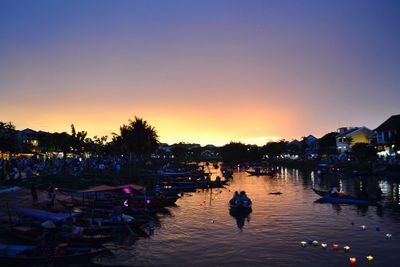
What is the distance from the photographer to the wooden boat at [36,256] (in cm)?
1959

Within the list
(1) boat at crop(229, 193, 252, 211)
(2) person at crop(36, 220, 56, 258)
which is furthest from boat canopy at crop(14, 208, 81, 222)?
(1) boat at crop(229, 193, 252, 211)

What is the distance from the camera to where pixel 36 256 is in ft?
65.5

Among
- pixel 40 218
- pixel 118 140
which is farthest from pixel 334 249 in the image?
pixel 118 140

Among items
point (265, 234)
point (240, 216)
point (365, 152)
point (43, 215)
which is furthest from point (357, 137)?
point (43, 215)

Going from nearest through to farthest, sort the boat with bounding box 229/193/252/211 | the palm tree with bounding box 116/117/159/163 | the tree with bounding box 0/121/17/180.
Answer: the boat with bounding box 229/193/252/211
the tree with bounding box 0/121/17/180
the palm tree with bounding box 116/117/159/163

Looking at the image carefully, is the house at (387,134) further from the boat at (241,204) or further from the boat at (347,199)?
the boat at (241,204)

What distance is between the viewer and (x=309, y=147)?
194 metres

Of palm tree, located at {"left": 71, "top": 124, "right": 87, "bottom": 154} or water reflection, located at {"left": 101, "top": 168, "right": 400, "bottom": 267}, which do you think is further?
palm tree, located at {"left": 71, "top": 124, "right": 87, "bottom": 154}

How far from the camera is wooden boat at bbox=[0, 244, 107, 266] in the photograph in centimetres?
1959

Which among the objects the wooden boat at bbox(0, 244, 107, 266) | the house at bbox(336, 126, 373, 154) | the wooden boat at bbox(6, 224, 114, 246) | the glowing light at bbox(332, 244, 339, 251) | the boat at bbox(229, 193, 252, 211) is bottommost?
the glowing light at bbox(332, 244, 339, 251)

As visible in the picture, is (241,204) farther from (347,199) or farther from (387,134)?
(387,134)

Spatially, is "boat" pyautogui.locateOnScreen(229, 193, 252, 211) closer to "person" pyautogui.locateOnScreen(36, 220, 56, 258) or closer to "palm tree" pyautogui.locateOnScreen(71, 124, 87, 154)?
"person" pyautogui.locateOnScreen(36, 220, 56, 258)

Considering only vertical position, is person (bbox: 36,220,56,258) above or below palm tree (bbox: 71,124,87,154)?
below

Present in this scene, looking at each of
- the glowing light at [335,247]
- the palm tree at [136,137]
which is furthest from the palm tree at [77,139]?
the glowing light at [335,247]
